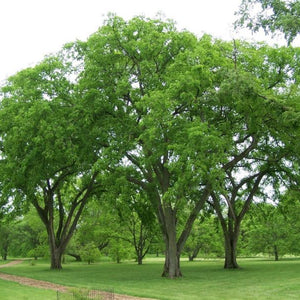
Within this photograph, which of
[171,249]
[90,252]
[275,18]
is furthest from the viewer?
[90,252]

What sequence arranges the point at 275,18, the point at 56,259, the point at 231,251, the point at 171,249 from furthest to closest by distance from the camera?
the point at 56,259
the point at 231,251
the point at 171,249
the point at 275,18

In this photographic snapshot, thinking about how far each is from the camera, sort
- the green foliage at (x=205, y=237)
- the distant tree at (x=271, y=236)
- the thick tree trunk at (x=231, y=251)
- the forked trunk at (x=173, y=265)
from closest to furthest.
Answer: the forked trunk at (x=173, y=265), the thick tree trunk at (x=231, y=251), the distant tree at (x=271, y=236), the green foliage at (x=205, y=237)

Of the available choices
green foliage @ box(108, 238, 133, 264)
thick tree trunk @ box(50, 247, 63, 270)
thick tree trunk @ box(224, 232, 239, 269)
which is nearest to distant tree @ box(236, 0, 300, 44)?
thick tree trunk @ box(224, 232, 239, 269)

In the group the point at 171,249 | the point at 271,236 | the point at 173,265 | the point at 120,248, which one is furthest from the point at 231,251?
the point at 120,248

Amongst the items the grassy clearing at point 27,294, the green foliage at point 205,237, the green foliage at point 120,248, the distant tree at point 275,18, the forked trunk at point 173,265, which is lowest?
the grassy clearing at point 27,294

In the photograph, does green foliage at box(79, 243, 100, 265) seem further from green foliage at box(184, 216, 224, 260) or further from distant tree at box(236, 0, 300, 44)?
distant tree at box(236, 0, 300, 44)

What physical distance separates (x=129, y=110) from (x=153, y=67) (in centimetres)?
282

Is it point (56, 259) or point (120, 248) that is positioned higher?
point (120, 248)

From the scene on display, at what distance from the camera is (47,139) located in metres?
21.6

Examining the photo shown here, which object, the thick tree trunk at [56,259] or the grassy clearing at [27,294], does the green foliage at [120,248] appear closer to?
the thick tree trunk at [56,259]

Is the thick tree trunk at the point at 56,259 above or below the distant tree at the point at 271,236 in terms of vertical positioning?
below

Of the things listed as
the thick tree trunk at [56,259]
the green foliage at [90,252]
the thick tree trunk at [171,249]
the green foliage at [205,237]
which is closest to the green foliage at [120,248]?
the green foliage at [90,252]

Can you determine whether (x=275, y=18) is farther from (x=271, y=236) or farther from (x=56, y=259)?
(x=271, y=236)

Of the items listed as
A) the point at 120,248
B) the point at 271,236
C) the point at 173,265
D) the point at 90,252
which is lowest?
the point at 173,265
